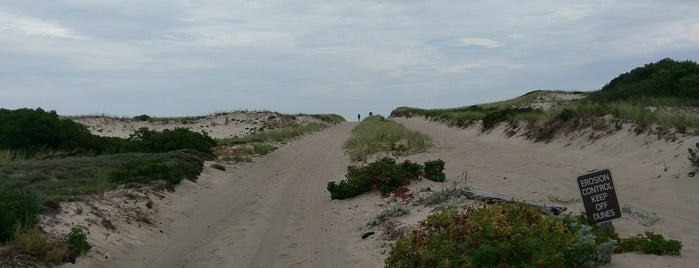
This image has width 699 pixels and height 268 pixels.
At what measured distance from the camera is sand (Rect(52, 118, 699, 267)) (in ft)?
30.3

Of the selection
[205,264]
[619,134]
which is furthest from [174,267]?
[619,134]

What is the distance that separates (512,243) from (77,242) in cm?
628

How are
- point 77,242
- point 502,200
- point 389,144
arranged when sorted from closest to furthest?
1. point 77,242
2. point 502,200
3. point 389,144

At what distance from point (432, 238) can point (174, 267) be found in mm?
4227

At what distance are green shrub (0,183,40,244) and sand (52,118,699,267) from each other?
968 mm

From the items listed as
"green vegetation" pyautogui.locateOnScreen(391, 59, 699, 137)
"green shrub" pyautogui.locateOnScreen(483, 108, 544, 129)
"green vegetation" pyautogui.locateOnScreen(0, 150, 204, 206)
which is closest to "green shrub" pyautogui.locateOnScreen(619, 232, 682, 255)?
"green vegetation" pyautogui.locateOnScreen(0, 150, 204, 206)

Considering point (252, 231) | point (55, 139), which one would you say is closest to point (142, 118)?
point (55, 139)

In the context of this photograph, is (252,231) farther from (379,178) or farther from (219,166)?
(219,166)

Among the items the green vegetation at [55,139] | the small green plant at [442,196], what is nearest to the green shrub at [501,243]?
the small green plant at [442,196]

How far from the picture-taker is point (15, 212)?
8891mm

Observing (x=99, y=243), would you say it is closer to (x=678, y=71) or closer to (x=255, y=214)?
(x=255, y=214)

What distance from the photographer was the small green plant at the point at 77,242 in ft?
29.4

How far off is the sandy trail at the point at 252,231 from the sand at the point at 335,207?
2 centimetres

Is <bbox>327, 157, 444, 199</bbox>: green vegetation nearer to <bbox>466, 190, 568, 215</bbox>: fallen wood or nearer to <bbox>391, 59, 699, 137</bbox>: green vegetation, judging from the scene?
<bbox>466, 190, 568, 215</bbox>: fallen wood
